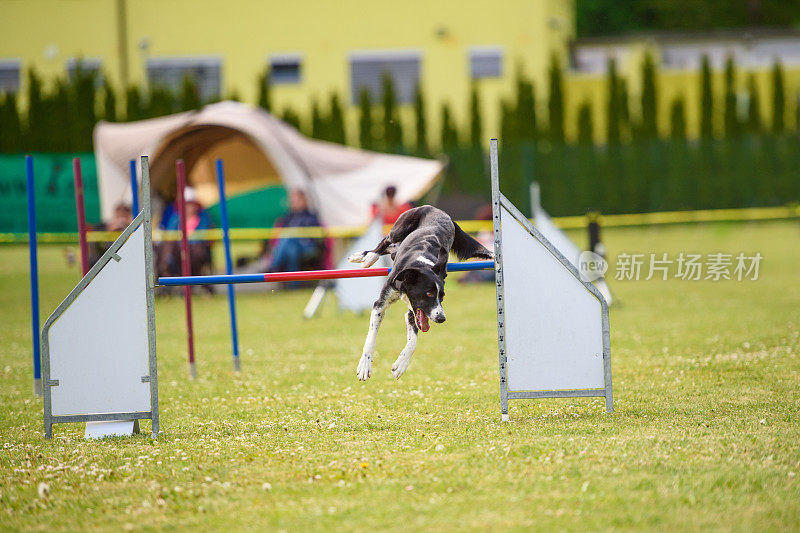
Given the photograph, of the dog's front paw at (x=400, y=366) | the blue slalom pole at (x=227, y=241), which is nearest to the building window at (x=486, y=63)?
the blue slalom pole at (x=227, y=241)

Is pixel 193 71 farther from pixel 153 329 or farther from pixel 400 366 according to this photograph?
pixel 400 366

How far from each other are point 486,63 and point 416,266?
81.4ft

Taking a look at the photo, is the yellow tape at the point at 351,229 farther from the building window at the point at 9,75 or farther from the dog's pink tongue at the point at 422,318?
the building window at the point at 9,75

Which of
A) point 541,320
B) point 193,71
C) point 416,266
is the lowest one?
point 541,320

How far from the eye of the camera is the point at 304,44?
28.8 metres

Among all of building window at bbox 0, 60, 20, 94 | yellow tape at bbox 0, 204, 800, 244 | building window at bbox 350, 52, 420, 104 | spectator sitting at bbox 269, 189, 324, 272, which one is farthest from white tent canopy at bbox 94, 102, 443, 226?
building window at bbox 0, 60, 20, 94

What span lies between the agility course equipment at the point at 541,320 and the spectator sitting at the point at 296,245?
1026cm

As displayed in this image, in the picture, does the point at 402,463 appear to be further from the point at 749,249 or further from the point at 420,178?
the point at 749,249

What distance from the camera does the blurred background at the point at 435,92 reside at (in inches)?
1024

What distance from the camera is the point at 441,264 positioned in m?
5.80

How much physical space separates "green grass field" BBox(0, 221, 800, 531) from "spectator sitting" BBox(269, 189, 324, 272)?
5.94 m

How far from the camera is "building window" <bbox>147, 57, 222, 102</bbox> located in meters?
28.3

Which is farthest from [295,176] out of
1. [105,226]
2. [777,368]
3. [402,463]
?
[402,463]

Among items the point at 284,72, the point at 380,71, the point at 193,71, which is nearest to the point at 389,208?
the point at 380,71
